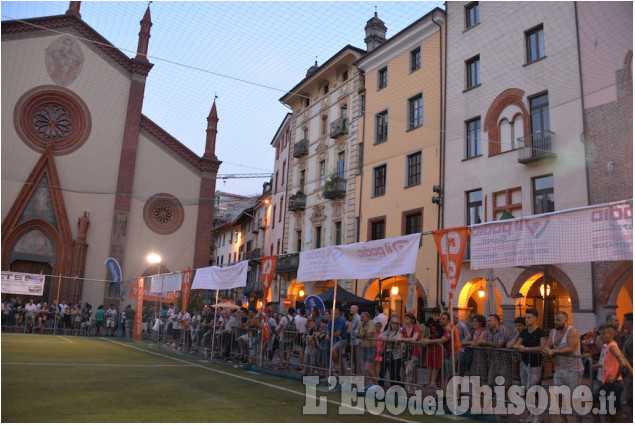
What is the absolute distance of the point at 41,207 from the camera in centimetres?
3600

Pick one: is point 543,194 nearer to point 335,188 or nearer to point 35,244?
point 335,188

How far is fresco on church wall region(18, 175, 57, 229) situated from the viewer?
117ft

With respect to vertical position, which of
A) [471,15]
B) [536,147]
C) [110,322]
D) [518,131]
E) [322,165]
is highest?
[471,15]

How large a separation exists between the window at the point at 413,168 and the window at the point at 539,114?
6.14 m

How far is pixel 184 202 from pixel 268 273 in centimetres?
2571

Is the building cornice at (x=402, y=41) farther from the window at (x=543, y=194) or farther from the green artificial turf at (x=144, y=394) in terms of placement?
the green artificial turf at (x=144, y=394)

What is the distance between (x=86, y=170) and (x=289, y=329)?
26.7 metres

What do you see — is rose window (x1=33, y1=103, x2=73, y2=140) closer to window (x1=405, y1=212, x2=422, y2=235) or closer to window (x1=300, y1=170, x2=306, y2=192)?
window (x1=300, y1=170, x2=306, y2=192)

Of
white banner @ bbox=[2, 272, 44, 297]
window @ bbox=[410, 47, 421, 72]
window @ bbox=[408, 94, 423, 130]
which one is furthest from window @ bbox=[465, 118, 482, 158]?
white banner @ bbox=[2, 272, 44, 297]

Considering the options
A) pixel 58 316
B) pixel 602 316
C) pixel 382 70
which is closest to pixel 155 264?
pixel 58 316

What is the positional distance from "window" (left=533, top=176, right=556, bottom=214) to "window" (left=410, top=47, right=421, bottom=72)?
30.3 ft

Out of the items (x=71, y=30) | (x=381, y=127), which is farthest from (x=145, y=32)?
(x=381, y=127)

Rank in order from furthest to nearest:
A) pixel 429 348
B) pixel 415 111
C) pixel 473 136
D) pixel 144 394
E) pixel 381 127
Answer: pixel 381 127 → pixel 415 111 → pixel 473 136 → pixel 429 348 → pixel 144 394

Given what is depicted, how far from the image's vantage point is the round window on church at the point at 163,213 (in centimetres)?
3978
